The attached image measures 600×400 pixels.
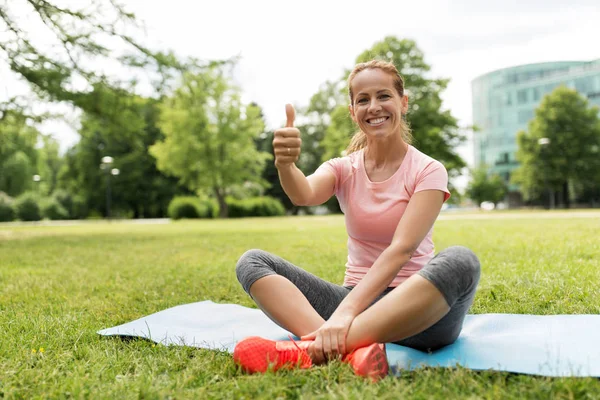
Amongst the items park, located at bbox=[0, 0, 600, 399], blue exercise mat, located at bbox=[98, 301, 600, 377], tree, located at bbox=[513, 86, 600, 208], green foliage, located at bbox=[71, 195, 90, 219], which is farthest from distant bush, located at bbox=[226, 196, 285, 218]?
blue exercise mat, located at bbox=[98, 301, 600, 377]

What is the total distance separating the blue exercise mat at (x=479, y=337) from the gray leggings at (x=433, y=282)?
102 millimetres

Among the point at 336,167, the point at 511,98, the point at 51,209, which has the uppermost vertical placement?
the point at 511,98

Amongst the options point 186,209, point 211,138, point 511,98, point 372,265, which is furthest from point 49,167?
point 372,265

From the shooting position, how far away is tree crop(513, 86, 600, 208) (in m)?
37.7

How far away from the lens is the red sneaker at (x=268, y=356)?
223cm

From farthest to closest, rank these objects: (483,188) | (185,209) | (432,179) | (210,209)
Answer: (483,188) → (210,209) → (185,209) → (432,179)

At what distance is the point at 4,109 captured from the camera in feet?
38.1

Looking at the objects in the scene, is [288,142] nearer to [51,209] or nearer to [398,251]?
[398,251]

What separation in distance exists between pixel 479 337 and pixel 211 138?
31.3 m

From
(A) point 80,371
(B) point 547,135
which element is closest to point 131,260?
(A) point 80,371

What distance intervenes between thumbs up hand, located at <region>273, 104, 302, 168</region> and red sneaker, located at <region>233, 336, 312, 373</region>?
2.57 ft

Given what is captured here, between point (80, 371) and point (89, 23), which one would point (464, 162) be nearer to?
point (89, 23)

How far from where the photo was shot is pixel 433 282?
2.15 metres

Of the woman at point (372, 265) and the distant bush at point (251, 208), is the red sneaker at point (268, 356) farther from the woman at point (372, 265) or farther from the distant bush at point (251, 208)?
the distant bush at point (251, 208)
